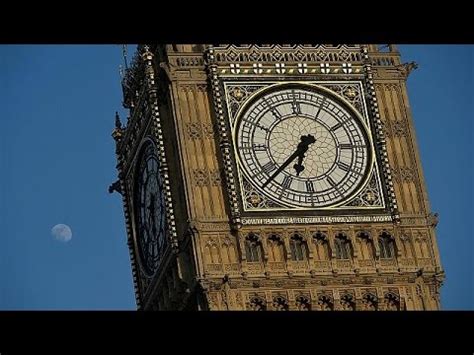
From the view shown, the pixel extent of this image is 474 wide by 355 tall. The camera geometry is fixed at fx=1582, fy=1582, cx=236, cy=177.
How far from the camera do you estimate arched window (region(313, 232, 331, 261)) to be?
40312mm

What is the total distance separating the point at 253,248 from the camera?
1575 inches

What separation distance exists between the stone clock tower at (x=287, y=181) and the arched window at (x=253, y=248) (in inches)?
1.0

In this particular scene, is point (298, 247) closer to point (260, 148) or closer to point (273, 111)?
point (260, 148)

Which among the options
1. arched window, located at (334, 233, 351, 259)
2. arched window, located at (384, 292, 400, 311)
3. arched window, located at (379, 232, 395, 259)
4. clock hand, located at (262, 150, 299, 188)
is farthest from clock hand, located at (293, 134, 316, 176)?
arched window, located at (384, 292, 400, 311)

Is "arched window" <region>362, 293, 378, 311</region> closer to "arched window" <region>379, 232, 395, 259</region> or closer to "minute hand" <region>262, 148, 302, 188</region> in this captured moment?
"arched window" <region>379, 232, 395, 259</region>

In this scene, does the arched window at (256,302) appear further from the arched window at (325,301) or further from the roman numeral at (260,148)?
the roman numeral at (260,148)

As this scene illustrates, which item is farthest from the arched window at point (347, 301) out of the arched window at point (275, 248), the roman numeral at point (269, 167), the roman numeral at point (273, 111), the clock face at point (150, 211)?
the clock face at point (150, 211)

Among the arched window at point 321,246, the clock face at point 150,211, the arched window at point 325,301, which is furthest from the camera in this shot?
the clock face at point 150,211

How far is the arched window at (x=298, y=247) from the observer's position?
4012cm

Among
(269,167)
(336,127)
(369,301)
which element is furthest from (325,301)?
(336,127)

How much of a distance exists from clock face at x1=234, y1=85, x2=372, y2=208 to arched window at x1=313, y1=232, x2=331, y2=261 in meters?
0.77

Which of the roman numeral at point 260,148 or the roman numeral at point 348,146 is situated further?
the roman numeral at point 348,146
